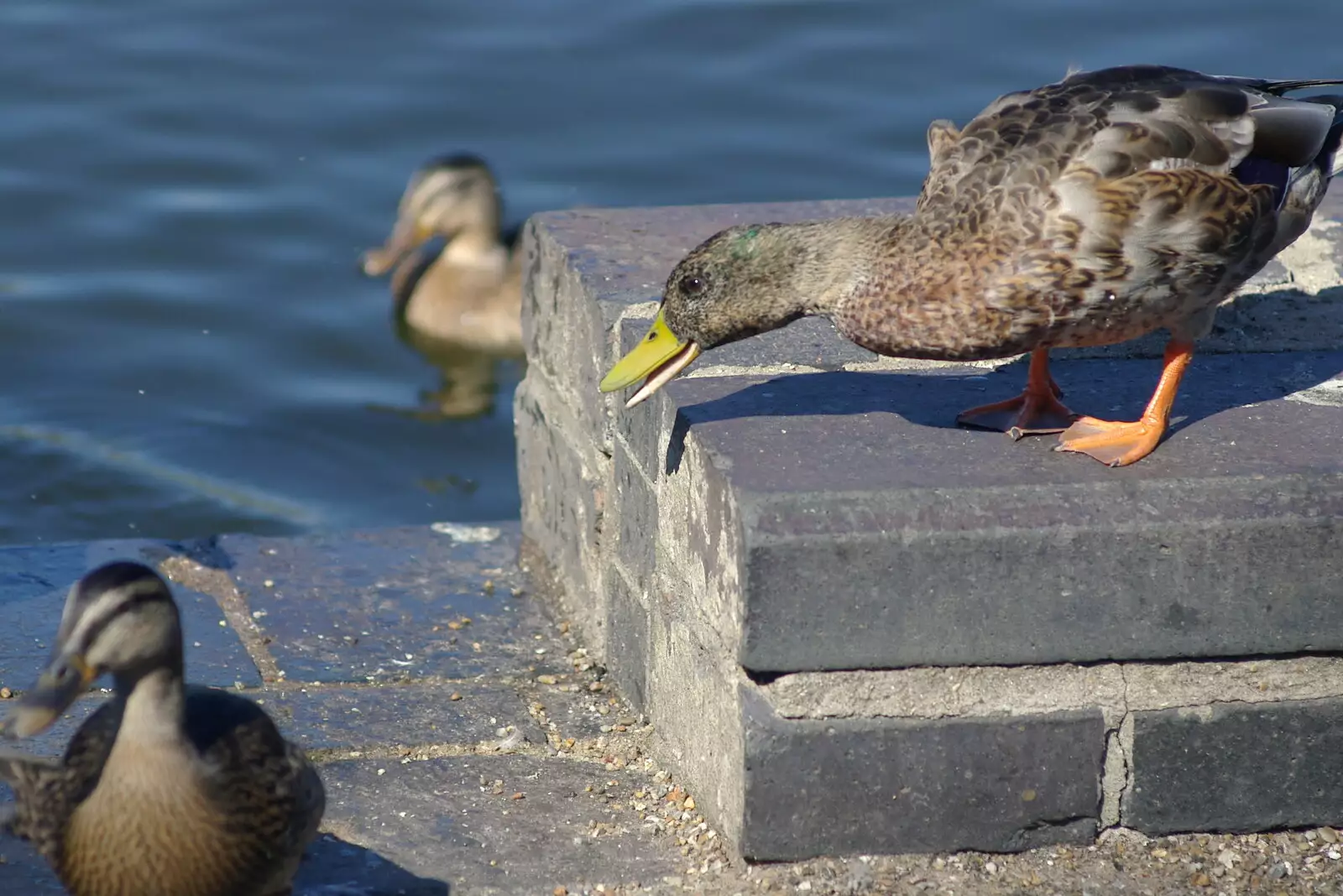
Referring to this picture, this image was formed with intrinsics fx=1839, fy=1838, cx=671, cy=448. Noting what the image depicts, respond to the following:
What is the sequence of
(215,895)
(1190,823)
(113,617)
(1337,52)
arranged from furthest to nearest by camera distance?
(1337,52) → (1190,823) → (215,895) → (113,617)

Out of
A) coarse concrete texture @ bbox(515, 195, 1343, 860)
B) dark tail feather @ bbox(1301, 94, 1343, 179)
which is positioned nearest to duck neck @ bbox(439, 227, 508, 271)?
coarse concrete texture @ bbox(515, 195, 1343, 860)

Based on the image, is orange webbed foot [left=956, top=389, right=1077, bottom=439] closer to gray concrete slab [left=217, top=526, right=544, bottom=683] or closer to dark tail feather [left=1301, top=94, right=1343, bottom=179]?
dark tail feather [left=1301, top=94, right=1343, bottom=179]

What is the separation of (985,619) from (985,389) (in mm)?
779

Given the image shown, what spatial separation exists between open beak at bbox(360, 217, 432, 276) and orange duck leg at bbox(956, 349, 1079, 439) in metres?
6.34

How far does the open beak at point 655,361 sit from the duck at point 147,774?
922mm

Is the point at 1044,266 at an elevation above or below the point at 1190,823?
above

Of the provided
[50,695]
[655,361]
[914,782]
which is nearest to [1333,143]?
[655,361]

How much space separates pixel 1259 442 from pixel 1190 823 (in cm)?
72

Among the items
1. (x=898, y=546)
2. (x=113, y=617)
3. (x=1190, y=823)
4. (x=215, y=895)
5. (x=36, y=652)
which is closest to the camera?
(x=113, y=617)

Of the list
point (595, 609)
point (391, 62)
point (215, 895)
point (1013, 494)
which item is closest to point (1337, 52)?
point (391, 62)

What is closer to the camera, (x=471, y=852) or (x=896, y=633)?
(x=896, y=633)

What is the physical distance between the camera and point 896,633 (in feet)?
10.5

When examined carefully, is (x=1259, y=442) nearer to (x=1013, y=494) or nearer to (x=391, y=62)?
(x=1013, y=494)

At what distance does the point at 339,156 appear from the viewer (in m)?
10.2
